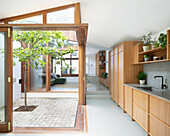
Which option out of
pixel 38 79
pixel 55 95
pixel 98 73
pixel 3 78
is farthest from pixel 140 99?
pixel 98 73

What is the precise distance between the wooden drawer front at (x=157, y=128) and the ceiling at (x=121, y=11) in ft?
6.46

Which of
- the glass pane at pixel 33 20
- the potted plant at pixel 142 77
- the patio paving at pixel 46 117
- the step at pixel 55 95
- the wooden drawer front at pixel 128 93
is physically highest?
the glass pane at pixel 33 20

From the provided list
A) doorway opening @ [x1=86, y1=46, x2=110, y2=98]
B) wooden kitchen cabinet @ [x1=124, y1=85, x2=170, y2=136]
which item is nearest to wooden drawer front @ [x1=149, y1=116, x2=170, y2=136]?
wooden kitchen cabinet @ [x1=124, y1=85, x2=170, y2=136]

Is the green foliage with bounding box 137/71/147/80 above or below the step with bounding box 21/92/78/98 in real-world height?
above

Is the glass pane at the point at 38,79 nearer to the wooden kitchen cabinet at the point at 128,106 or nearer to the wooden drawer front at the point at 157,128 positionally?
the wooden kitchen cabinet at the point at 128,106

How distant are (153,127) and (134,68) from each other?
1894 millimetres

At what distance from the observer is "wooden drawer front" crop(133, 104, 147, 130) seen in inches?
102

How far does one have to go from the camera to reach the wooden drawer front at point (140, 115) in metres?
2.58

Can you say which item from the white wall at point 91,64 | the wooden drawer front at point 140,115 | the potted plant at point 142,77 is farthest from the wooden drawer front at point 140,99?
the white wall at point 91,64

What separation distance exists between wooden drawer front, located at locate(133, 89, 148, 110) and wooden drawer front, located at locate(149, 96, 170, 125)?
6.9 inches

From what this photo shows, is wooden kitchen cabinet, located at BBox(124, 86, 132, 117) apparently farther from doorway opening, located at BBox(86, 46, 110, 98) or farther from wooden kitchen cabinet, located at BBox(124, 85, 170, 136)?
doorway opening, located at BBox(86, 46, 110, 98)

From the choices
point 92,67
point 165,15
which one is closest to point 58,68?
point 92,67

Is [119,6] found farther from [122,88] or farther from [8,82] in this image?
[8,82]

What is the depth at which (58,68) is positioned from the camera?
8.73 meters
